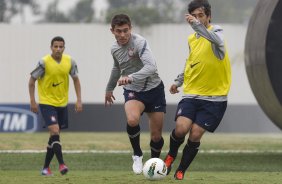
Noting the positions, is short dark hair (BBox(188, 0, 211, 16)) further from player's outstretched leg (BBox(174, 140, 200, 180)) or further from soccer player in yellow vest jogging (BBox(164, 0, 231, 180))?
player's outstretched leg (BBox(174, 140, 200, 180))

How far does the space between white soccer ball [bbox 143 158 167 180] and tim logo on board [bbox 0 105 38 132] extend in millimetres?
22818

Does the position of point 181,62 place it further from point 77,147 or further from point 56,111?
point 56,111

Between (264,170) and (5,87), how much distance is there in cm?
2554

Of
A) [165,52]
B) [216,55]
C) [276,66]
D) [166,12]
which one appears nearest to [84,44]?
[165,52]

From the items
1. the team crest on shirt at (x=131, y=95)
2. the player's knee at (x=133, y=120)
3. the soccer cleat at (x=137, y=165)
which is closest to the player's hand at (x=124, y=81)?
the player's knee at (x=133, y=120)

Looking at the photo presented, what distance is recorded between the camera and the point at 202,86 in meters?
11.6

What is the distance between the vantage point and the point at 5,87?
1569 inches

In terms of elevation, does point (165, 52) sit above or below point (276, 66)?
below

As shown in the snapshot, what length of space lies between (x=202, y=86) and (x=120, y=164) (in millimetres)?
5656

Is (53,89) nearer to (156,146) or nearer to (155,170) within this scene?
(156,146)

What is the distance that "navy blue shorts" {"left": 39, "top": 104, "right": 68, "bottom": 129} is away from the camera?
14078 millimetres

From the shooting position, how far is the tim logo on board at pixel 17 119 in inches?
1335

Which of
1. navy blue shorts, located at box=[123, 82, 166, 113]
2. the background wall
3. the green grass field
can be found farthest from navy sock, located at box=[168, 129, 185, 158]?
the background wall

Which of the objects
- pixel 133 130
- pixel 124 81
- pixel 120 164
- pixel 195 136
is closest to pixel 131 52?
pixel 124 81
